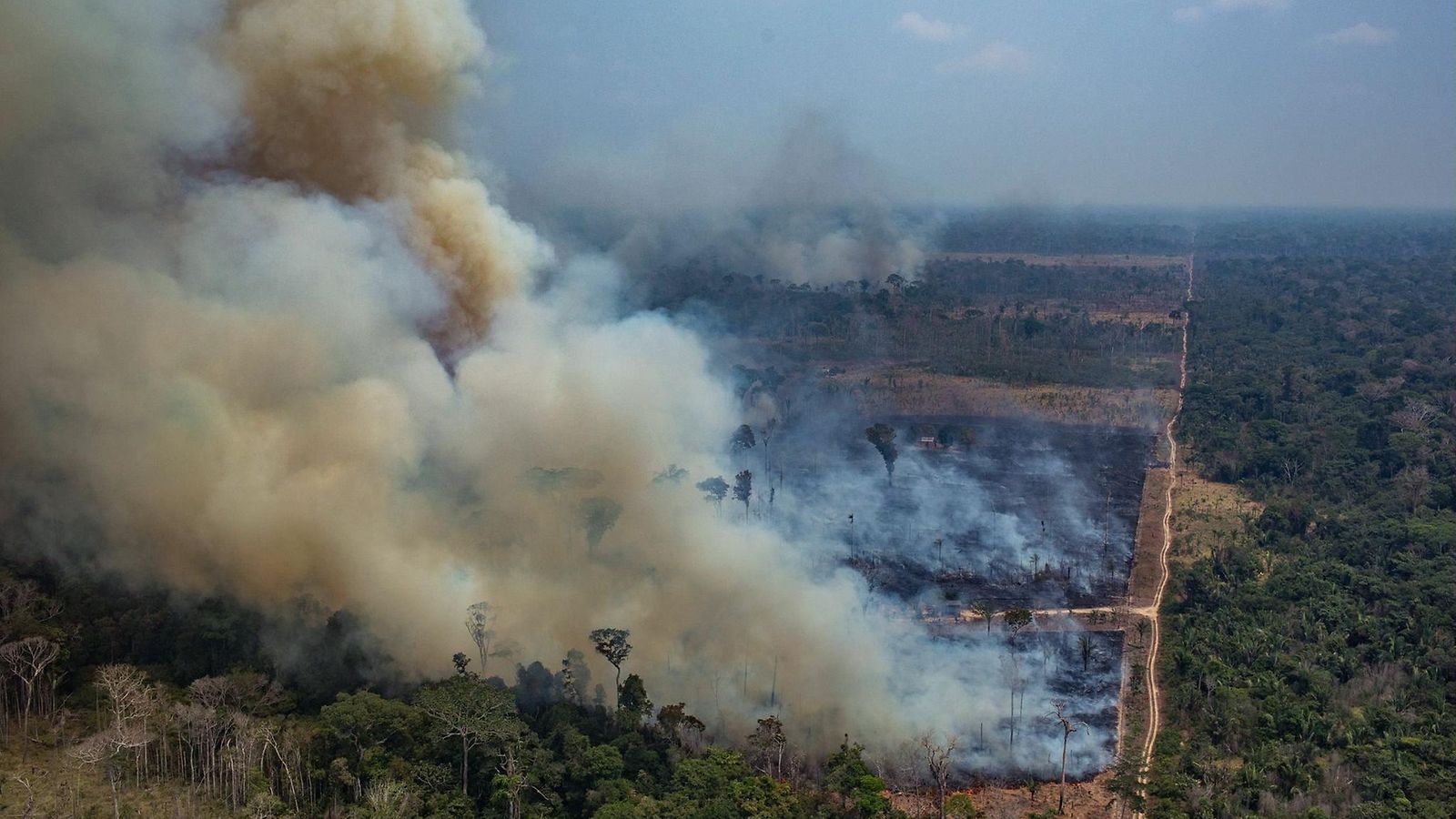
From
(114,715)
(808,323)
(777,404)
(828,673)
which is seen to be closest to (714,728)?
(828,673)

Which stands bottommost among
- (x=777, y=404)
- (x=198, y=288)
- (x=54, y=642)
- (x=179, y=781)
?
(x=179, y=781)

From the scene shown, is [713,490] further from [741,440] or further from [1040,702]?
[1040,702]

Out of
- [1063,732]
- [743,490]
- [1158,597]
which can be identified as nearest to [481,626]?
[1063,732]

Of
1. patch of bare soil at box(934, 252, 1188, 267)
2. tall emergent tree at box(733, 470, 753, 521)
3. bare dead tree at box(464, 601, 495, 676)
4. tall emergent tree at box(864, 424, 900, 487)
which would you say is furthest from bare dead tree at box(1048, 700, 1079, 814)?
patch of bare soil at box(934, 252, 1188, 267)

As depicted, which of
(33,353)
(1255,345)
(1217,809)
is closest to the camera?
(1217,809)

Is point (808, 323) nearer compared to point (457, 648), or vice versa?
point (457, 648)

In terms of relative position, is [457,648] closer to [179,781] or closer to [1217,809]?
[179,781]

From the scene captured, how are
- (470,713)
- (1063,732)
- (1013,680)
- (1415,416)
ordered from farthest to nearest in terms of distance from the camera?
(1415,416) < (1013,680) < (1063,732) < (470,713)

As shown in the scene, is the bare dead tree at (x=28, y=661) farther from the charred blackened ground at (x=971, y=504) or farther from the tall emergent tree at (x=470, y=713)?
the charred blackened ground at (x=971, y=504)
